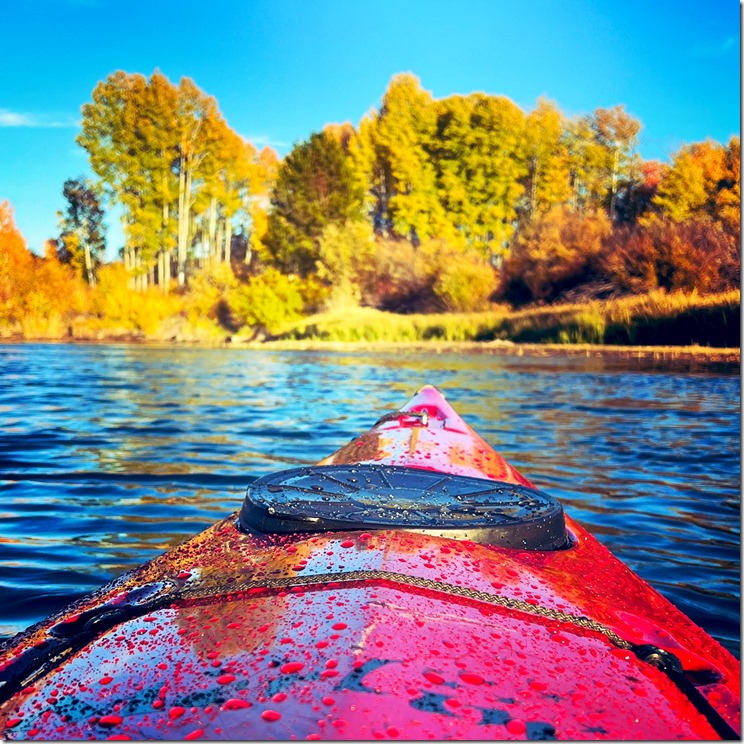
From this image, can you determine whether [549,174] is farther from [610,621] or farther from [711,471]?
[610,621]

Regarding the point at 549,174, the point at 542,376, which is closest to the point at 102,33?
the point at 542,376

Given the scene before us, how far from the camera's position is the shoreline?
1107cm

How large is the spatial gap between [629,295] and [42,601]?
1528cm

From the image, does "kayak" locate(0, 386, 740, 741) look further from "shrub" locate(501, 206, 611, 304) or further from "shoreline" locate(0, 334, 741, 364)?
"shrub" locate(501, 206, 611, 304)

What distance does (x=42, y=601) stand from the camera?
1945 millimetres

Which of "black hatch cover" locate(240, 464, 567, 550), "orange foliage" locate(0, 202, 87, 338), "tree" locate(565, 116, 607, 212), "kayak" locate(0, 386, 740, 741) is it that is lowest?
"kayak" locate(0, 386, 740, 741)

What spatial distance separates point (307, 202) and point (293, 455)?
22621mm

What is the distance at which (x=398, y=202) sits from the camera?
2769 centimetres

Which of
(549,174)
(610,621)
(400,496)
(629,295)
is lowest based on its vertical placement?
(610,621)

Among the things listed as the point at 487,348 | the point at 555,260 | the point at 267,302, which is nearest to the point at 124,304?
the point at 267,302

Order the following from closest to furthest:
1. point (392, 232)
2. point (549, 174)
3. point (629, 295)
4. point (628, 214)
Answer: point (629, 295), point (628, 214), point (549, 174), point (392, 232)

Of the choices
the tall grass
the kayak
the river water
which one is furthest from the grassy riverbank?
the kayak

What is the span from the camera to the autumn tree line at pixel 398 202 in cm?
1939

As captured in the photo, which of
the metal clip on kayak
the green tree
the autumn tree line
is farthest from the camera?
the green tree
